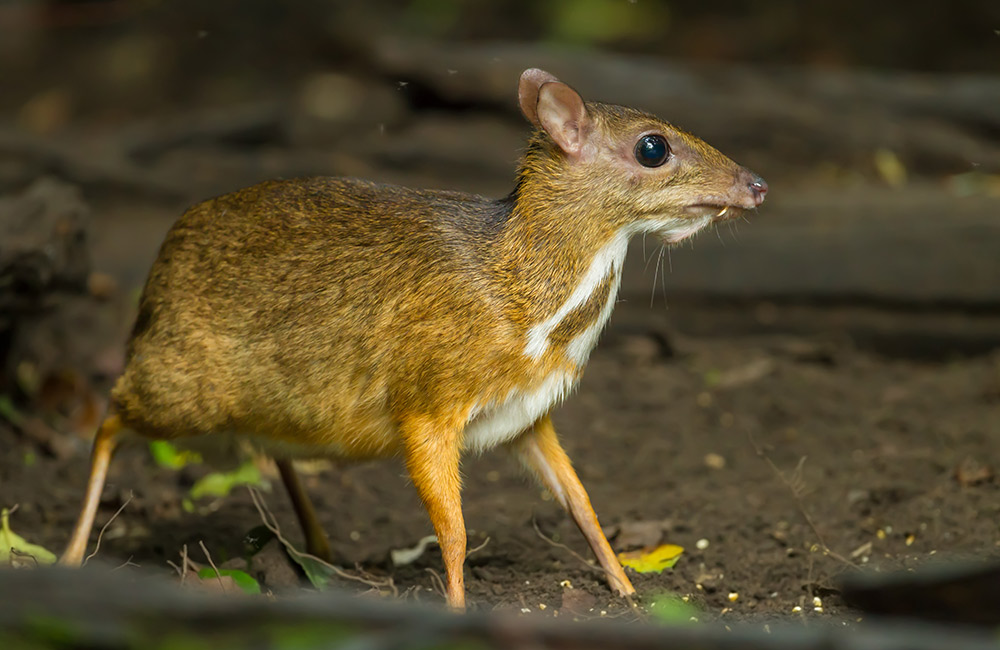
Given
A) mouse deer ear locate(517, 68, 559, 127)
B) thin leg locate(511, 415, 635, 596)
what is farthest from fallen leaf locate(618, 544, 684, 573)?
mouse deer ear locate(517, 68, 559, 127)

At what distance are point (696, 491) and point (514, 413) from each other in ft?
5.69

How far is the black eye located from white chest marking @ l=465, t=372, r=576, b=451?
840 mm

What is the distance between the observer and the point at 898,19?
41.5 ft

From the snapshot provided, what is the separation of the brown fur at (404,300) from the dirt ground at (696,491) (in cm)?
54

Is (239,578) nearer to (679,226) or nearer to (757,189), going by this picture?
(679,226)

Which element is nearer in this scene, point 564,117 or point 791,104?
point 564,117

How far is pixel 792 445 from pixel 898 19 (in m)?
8.00

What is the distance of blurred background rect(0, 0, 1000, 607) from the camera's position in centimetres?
625

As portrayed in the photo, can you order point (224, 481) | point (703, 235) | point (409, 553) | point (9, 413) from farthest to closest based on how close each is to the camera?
point (703, 235) < point (9, 413) < point (224, 481) < point (409, 553)

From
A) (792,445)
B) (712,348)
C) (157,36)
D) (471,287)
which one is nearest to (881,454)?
(792,445)

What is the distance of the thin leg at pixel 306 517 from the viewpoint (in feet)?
16.7

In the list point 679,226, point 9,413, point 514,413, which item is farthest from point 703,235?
point 9,413

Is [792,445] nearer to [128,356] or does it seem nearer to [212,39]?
[128,356]

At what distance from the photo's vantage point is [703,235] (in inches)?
309
